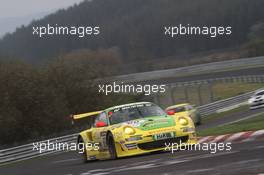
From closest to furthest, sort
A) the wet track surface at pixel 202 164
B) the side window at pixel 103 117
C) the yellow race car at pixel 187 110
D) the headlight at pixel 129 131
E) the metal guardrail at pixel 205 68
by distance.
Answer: the wet track surface at pixel 202 164, the headlight at pixel 129 131, the side window at pixel 103 117, the yellow race car at pixel 187 110, the metal guardrail at pixel 205 68

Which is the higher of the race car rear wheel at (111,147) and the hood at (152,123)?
the hood at (152,123)

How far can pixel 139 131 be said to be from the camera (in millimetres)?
14109

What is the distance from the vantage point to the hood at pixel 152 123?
14117mm

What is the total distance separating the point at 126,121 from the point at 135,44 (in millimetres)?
60647

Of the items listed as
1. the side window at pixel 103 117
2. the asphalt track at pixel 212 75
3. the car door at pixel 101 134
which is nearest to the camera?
the car door at pixel 101 134

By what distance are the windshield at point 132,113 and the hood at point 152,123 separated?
1.26 ft

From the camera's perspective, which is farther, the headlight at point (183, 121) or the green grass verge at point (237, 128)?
the green grass verge at point (237, 128)

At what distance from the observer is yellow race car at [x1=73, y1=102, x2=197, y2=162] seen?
14039 millimetres

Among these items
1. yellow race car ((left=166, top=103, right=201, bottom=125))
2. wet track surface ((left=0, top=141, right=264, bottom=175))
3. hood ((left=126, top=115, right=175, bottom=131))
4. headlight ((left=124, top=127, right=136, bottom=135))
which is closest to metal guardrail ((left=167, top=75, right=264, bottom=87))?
yellow race car ((left=166, top=103, right=201, bottom=125))

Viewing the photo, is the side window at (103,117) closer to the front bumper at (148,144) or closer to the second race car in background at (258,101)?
the front bumper at (148,144)

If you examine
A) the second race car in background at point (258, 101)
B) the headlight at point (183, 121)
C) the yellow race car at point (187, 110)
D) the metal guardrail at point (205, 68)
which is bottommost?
the headlight at point (183, 121)

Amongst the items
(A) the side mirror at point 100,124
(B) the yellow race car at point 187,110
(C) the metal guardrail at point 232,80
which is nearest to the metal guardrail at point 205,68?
(C) the metal guardrail at point 232,80

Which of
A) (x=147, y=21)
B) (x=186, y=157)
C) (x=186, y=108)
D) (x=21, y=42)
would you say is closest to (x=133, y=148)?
(x=186, y=157)

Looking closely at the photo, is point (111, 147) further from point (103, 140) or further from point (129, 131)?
point (129, 131)
